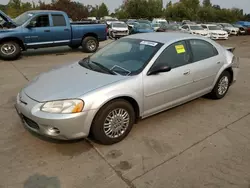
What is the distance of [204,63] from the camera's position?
4.02 metres

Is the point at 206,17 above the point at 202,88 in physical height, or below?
above

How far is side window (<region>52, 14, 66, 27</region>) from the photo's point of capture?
30.6 ft

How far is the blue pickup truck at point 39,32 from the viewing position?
8.34 metres

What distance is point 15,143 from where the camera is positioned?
3025 mm

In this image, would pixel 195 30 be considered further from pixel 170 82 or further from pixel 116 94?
pixel 116 94

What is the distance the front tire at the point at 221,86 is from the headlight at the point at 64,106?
306 cm

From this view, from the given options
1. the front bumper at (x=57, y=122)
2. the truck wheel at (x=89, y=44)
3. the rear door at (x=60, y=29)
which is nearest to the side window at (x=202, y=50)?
the front bumper at (x=57, y=122)

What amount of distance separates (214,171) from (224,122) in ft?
4.63

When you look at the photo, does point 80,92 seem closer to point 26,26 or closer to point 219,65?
point 219,65

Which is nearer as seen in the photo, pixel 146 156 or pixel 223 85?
pixel 146 156

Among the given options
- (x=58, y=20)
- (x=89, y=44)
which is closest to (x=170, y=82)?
(x=58, y=20)

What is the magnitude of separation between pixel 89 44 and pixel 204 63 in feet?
24.6

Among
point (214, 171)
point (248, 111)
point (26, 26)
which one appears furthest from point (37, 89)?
point (26, 26)

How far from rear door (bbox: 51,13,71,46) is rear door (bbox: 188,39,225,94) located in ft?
22.7
